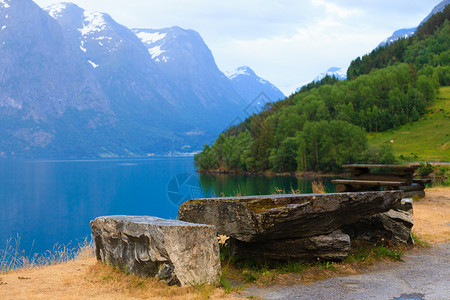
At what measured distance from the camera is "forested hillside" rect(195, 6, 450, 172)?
299ft

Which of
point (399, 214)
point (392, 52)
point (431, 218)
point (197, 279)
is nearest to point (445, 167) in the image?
point (431, 218)

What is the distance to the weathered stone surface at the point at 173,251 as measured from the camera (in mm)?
7105

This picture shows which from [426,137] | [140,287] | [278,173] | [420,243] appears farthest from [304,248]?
[426,137]

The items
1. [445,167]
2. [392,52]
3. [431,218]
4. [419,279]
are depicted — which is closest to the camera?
[419,279]

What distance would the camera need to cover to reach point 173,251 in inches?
279

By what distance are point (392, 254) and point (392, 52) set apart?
185541 millimetres

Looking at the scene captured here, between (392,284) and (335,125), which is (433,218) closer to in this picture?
(392,284)

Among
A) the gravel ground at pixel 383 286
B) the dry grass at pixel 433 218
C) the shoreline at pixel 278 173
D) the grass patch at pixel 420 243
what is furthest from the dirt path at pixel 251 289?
the shoreline at pixel 278 173

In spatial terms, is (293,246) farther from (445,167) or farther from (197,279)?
(445,167)

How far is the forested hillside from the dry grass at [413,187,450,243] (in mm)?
61972

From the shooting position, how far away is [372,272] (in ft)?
28.2

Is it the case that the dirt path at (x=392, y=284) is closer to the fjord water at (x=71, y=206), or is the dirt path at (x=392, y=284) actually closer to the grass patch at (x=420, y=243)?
the grass patch at (x=420, y=243)

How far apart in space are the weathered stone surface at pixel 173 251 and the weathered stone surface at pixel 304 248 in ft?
5.27

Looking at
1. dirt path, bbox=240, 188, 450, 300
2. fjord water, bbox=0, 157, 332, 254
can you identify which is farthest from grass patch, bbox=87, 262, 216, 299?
fjord water, bbox=0, 157, 332, 254
